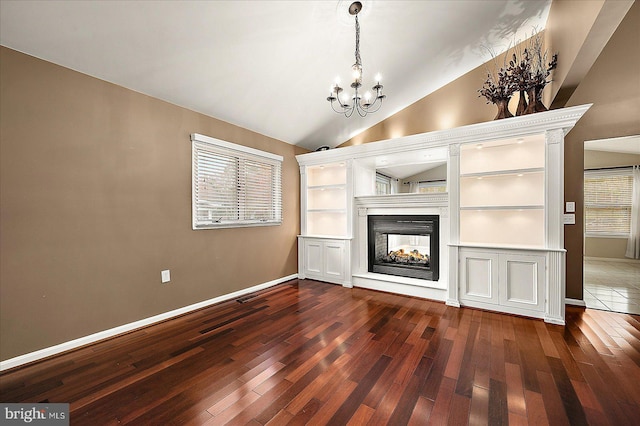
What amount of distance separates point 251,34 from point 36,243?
8.59 ft

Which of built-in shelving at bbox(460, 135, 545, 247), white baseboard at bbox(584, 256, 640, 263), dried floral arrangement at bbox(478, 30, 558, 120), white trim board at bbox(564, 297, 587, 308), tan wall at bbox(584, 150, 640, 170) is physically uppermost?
dried floral arrangement at bbox(478, 30, 558, 120)

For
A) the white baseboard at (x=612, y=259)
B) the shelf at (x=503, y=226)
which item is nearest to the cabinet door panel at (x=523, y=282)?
the shelf at (x=503, y=226)

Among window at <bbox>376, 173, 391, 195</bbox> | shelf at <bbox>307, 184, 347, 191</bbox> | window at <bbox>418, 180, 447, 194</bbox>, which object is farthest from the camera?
window at <bbox>418, 180, 447, 194</bbox>

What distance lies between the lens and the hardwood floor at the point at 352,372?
1.54 meters

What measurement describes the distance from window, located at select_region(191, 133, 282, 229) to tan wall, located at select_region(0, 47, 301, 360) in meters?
0.15

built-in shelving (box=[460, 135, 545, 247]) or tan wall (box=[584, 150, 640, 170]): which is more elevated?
Answer: tan wall (box=[584, 150, 640, 170])

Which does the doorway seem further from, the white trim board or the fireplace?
the fireplace

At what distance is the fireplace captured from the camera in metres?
3.71

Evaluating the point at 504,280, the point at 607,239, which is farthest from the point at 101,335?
the point at 607,239

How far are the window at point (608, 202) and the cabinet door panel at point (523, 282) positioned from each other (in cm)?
517

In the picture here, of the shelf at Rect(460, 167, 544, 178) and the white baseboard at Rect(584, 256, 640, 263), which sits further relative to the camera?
the white baseboard at Rect(584, 256, 640, 263)

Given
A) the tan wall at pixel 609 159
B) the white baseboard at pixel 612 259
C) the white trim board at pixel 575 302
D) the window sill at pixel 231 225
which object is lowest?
the white trim board at pixel 575 302

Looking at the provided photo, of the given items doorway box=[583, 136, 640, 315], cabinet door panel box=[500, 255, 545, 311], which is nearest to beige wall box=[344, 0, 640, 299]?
cabinet door panel box=[500, 255, 545, 311]

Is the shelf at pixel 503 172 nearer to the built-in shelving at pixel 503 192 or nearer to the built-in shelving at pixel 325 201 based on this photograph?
the built-in shelving at pixel 503 192
